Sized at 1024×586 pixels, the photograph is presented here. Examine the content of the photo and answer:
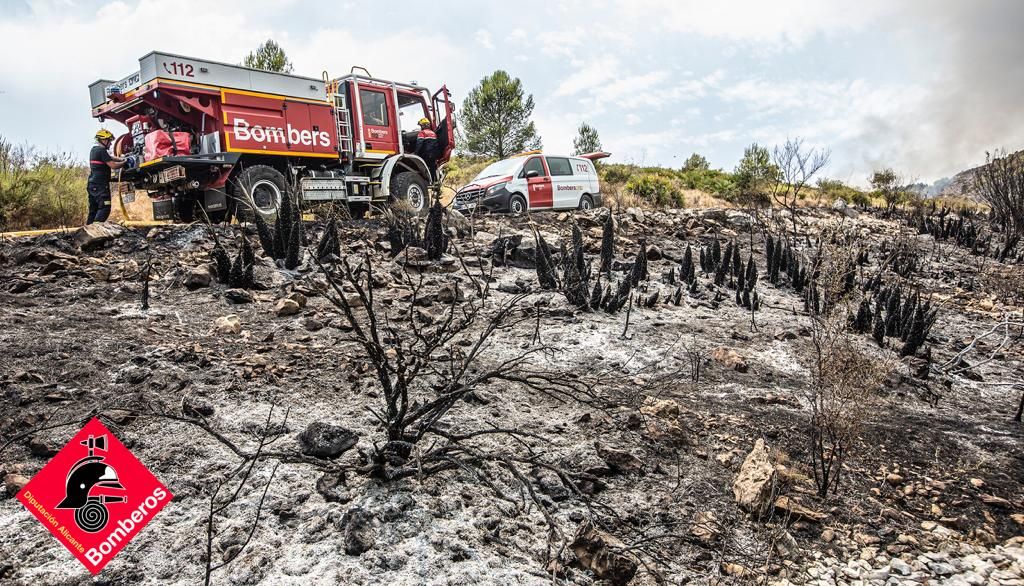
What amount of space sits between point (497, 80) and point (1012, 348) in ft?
79.1

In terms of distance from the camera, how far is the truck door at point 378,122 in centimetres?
1033

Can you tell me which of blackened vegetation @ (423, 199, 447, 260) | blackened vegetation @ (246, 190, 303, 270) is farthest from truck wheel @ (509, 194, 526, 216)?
blackened vegetation @ (246, 190, 303, 270)

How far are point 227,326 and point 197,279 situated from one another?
126 centimetres

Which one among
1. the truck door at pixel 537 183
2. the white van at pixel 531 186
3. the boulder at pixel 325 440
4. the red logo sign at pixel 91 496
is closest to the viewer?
the red logo sign at pixel 91 496

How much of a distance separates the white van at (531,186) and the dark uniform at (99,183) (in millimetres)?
6153

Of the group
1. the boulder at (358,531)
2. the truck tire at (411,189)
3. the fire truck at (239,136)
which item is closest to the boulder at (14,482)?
the boulder at (358,531)

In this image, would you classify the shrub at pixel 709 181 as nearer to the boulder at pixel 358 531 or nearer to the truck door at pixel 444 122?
the truck door at pixel 444 122

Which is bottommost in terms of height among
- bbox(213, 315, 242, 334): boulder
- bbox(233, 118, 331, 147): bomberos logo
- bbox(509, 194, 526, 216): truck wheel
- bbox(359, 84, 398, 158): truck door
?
bbox(213, 315, 242, 334): boulder

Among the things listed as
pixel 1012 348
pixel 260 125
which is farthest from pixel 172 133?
pixel 1012 348

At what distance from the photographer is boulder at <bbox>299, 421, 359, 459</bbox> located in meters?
2.72

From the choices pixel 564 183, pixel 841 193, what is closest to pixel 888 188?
pixel 841 193

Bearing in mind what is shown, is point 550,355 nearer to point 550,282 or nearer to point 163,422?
point 550,282

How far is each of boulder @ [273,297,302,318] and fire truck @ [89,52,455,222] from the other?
10.3 ft

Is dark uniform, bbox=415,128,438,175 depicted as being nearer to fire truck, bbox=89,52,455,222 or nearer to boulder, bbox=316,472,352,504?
fire truck, bbox=89,52,455,222
